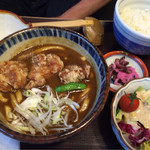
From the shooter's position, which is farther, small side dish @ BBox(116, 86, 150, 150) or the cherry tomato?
the cherry tomato

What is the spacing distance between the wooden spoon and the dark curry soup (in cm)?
45

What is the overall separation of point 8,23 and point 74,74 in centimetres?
143

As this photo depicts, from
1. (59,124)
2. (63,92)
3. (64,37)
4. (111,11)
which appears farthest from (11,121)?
(111,11)

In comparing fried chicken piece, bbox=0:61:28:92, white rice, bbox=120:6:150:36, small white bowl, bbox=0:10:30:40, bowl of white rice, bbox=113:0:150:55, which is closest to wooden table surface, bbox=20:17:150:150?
fried chicken piece, bbox=0:61:28:92

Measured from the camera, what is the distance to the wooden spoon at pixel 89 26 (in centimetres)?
218

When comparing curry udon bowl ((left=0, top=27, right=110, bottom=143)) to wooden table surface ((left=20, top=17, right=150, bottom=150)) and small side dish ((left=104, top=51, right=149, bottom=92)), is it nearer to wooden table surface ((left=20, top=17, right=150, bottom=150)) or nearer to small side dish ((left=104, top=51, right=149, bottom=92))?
wooden table surface ((left=20, top=17, right=150, bottom=150))

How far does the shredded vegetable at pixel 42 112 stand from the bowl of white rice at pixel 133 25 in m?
1.05

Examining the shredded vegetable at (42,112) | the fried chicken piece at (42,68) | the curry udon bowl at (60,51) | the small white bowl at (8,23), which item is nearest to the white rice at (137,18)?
the curry udon bowl at (60,51)

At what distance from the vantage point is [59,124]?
1.47 metres

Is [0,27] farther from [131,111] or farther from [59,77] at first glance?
[131,111]

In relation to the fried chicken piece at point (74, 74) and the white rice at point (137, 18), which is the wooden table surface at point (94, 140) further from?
the white rice at point (137, 18)

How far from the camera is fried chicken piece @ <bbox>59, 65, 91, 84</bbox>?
1.66 meters

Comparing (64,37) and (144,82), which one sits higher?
(64,37)

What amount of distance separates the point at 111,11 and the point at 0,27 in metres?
2.10
